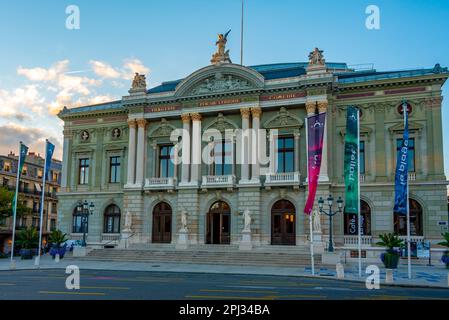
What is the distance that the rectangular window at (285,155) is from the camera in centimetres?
3759

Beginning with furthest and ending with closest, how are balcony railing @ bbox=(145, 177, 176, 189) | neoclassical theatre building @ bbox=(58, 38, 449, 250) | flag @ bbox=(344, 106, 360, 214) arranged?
balcony railing @ bbox=(145, 177, 176, 189), neoclassical theatre building @ bbox=(58, 38, 449, 250), flag @ bbox=(344, 106, 360, 214)

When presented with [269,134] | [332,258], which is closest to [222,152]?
[269,134]

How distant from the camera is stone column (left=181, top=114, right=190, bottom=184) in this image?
1558 inches

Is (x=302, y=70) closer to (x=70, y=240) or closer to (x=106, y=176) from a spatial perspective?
(x=106, y=176)

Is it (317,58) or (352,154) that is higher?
(317,58)

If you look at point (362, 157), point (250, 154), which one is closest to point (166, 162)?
point (250, 154)

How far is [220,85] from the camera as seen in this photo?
39.4 m

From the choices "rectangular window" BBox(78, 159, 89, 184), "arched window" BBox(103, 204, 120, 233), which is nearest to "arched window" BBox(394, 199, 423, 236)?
"arched window" BBox(103, 204, 120, 233)

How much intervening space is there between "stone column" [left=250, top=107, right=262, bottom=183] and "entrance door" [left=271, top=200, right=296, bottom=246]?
2776 mm

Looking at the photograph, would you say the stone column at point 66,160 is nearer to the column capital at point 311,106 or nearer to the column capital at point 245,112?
the column capital at point 245,112

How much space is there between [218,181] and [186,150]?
4.16 metres

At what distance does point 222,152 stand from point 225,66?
Answer: 719cm

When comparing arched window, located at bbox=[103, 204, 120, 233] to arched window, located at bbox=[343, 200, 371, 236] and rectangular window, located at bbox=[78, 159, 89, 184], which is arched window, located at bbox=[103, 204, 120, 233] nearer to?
rectangular window, located at bbox=[78, 159, 89, 184]

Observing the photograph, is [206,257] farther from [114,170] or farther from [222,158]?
[114,170]
